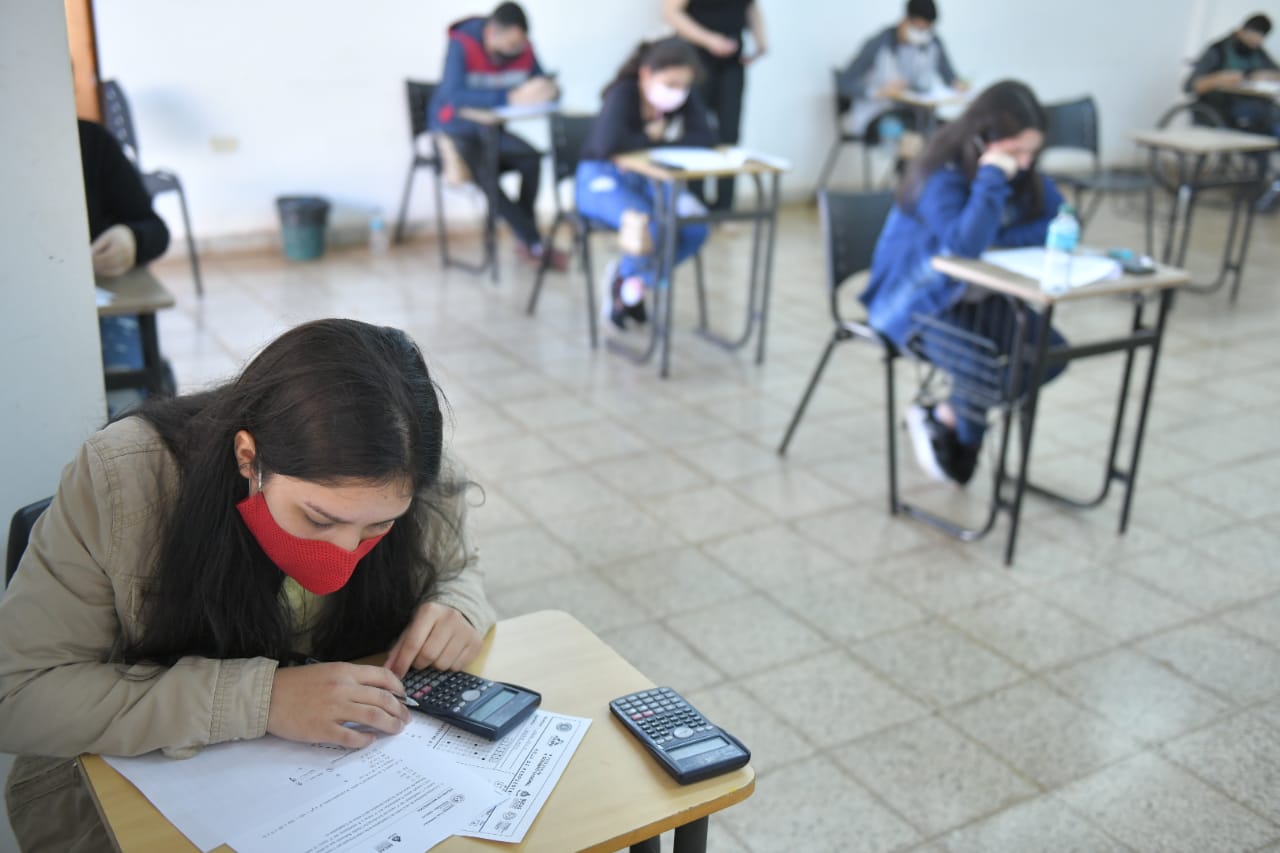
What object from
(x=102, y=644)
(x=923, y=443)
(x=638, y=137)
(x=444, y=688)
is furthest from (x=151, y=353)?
(x=638, y=137)

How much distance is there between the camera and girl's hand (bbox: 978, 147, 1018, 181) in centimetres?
288

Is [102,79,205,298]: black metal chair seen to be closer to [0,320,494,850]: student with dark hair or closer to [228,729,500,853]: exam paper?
[0,320,494,850]: student with dark hair

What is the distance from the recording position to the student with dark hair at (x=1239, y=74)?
275 inches

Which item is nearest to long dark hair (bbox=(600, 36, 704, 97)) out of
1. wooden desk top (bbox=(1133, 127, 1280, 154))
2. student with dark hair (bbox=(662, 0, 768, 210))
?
student with dark hair (bbox=(662, 0, 768, 210))

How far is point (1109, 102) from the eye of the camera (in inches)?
324

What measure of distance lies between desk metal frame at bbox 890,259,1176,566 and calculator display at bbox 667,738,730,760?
1.74m

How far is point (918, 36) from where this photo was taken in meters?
6.47

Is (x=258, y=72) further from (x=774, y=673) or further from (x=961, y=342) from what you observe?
(x=774, y=673)

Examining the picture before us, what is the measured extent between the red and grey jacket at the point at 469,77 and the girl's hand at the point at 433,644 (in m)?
4.03

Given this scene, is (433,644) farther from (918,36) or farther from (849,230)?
(918,36)

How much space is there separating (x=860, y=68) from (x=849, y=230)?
3827mm

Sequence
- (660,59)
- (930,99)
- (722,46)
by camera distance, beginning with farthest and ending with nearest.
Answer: (930,99), (722,46), (660,59)

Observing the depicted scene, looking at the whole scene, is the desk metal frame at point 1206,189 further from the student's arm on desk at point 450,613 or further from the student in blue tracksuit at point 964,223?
the student's arm on desk at point 450,613

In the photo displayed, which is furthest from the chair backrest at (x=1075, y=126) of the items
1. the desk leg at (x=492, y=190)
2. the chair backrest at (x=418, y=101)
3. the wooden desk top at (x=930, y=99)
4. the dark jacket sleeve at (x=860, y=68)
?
the chair backrest at (x=418, y=101)
